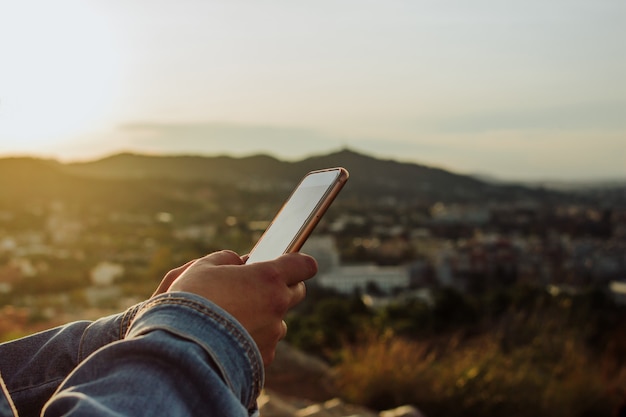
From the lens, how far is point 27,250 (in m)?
12.8

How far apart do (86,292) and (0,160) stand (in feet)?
20.4

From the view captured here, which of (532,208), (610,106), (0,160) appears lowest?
(532,208)

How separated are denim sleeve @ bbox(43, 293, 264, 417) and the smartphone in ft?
1.04

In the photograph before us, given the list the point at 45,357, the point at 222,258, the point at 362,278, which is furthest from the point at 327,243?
the point at 222,258

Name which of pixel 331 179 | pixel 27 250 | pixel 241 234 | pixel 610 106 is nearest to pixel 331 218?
pixel 27 250

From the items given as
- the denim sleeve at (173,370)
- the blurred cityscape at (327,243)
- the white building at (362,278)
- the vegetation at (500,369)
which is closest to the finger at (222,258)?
the denim sleeve at (173,370)

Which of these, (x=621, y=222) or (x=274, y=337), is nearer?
(x=274, y=337)

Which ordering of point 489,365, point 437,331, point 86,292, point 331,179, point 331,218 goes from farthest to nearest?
point 331,218
point 86,292
point 437,331
point 489,365
point 331,179

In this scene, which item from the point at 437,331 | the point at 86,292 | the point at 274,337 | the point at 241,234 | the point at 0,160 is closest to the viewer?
the point at 274,337

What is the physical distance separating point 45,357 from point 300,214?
41 centimetres

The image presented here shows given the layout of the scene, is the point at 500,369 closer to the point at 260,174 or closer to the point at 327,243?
the point at 327,243

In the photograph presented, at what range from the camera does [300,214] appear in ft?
3.45

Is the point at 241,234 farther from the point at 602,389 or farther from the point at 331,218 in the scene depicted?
the point at 331,218

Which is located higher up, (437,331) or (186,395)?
(186,395)
